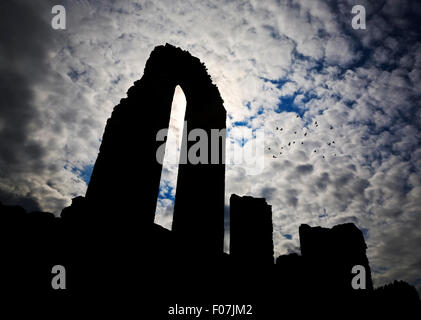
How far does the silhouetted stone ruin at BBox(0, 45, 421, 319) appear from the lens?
4137mm

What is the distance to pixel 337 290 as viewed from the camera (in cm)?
579

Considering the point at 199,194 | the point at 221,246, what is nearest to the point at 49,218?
the point at 199,194

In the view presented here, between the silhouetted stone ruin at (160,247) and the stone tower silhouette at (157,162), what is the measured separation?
0.03 meters

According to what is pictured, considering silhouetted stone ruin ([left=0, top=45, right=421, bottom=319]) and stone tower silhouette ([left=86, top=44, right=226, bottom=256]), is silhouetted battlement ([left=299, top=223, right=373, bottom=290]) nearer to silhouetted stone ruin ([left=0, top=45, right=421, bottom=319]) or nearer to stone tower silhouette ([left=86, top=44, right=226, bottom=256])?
silhouetted stone ruin ([left=0, top=45, right=421, bottom=319])

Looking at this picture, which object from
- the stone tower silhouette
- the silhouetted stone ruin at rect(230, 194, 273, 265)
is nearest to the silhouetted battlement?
the silhouetted stone ruin at rect(230, 194, 273, 265)

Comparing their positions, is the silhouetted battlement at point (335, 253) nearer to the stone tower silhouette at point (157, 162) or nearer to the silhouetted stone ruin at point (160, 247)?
the silhouetted stone ruin at point (160, 247)

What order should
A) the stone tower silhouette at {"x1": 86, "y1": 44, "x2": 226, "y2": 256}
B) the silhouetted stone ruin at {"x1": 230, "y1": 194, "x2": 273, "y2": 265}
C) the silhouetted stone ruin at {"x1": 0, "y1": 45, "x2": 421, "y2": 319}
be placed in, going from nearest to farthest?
1. the silhouetted stone ruin at {"x1": 0, "y1": 45, "x2": 421, "y2": 319}
2. the stone tower silhouette at {"x1": 86, "y1": 44, "x2": 226, "y2": 256}
3. the silhouetted stone ruin at {"x1": 230, "y1": 194, "x2": 273, "y2": 265}

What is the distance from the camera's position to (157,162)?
21.4ft

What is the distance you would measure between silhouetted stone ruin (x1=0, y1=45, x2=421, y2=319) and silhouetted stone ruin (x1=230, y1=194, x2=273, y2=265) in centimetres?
3

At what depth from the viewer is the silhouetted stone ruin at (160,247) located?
414cm

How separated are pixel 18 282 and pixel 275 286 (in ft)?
16.8

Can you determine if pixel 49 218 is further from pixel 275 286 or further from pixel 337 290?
pixel 337 290

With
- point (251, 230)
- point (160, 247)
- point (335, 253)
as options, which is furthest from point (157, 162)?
point (335, 253)
